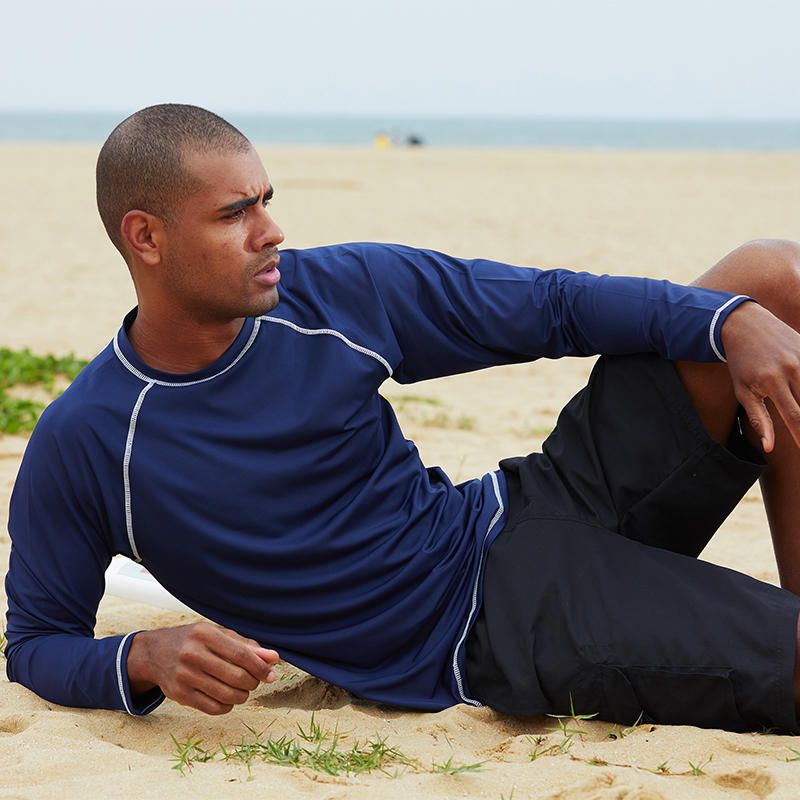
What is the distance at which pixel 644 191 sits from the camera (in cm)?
2059

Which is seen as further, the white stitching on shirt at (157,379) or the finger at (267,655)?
the white stitching on shirt at (157,379)

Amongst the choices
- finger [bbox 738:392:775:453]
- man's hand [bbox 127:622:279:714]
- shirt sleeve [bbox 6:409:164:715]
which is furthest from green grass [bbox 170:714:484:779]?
finger [bbox 738:392:775:453]

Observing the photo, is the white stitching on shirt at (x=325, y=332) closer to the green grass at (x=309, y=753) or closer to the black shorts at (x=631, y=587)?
the black shorts at (x=631, y=587)

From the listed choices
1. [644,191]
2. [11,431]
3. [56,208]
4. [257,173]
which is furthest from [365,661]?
[644,191]

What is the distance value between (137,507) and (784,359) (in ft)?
4.29

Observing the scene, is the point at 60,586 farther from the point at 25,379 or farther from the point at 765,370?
the point at 25,379

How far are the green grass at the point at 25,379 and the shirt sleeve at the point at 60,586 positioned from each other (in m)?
2.98

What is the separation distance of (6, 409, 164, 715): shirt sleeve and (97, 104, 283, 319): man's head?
1.32 feet

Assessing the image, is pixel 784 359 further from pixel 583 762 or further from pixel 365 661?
pixel 365 661

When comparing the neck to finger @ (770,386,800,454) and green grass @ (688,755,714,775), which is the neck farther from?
green grass @ (688,755,714,775)

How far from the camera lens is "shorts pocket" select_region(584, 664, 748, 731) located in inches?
96.3

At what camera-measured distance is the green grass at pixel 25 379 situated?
5469 millimetres

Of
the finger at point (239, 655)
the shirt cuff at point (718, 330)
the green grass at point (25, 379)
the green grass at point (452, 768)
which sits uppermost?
the shirt cuff at point (718, 330)

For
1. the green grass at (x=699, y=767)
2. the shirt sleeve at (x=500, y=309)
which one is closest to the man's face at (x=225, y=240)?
the shirt sleeve at (x=500, y=309)
